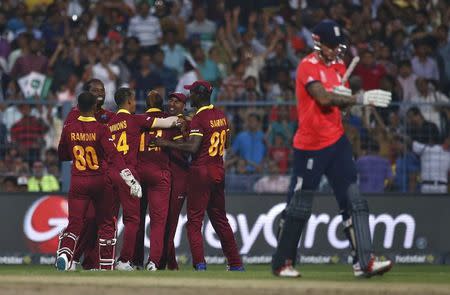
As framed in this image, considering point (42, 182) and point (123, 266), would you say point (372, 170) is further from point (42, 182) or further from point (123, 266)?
point (123, 266)

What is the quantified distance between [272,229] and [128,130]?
17.7ft

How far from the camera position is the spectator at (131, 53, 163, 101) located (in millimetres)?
23422

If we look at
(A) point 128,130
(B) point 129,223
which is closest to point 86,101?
(A) point 128,130

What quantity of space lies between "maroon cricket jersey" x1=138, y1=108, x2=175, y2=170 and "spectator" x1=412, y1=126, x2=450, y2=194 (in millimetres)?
5534

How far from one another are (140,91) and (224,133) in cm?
620

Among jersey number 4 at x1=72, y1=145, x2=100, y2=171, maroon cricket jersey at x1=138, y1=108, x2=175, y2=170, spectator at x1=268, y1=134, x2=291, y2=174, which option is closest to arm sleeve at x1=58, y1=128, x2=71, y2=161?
jersey number 4 at x1=72, y1=145, x2=100, y2=171

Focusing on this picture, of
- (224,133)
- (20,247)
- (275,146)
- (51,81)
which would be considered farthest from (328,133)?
(51,81)

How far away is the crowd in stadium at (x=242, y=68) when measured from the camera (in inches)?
817

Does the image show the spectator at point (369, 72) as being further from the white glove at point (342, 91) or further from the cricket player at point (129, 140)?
the white glove at point (342, 91)

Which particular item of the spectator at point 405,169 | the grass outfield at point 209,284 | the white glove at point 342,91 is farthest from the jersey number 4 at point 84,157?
the spectator at point 405,169

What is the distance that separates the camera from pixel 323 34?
1262cm

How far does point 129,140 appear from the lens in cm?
1633

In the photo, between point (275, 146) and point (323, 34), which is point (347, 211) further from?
point (275, 146)

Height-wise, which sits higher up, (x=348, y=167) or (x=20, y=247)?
(x=348, y=167)
